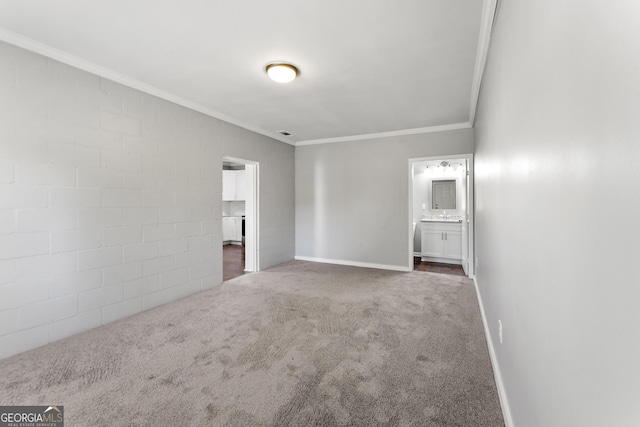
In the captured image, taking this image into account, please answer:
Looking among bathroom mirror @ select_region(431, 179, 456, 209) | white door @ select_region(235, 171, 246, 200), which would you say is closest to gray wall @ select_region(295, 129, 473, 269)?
bathroom mirror @ select_region(431, 179, 456, 209)

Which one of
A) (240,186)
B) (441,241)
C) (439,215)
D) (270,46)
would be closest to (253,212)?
(270,46)

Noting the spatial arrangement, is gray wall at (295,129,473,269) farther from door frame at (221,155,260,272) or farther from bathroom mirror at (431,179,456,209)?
bathroom mirror at (431,179,456,209)

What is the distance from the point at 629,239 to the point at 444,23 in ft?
7.35

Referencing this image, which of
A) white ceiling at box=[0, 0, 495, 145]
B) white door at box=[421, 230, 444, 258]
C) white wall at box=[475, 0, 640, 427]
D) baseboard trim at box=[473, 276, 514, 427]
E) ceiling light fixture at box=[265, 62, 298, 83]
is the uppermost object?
white ceiling at box=[0, 0, 495, 145]

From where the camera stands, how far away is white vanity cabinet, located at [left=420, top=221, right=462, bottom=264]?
19.2 ft

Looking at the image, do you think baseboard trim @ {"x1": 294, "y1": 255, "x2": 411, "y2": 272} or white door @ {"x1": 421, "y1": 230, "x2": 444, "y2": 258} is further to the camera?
white door @ {"x1": 421, "y1": 230, "x2": 444, "y2": 258}

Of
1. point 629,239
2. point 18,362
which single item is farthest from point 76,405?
point 629,239

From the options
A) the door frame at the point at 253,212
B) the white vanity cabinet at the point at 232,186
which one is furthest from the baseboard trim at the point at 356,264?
the white vanity cabinet at the point at 232,186

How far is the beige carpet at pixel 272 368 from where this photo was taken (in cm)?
171

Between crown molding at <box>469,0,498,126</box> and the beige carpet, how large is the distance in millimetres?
2517

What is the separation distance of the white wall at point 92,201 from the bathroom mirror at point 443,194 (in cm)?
487

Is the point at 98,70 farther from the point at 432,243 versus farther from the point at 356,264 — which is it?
the point at 432,243

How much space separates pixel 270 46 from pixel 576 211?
8.15 feet

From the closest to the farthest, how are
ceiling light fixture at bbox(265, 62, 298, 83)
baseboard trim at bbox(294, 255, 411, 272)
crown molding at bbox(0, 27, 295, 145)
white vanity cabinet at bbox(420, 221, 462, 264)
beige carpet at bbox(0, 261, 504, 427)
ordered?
beige carpet at bbox(0, 261, 504, 427) < crown molding at bbox(0, 27, 295, 145) < ceiling light fixture at bbox(265, 62, 298, 83) < baseboard trim at bbox(294, 255, 411, 272) < white vanity cabinet at bbox(420, 221, 462, 264)
